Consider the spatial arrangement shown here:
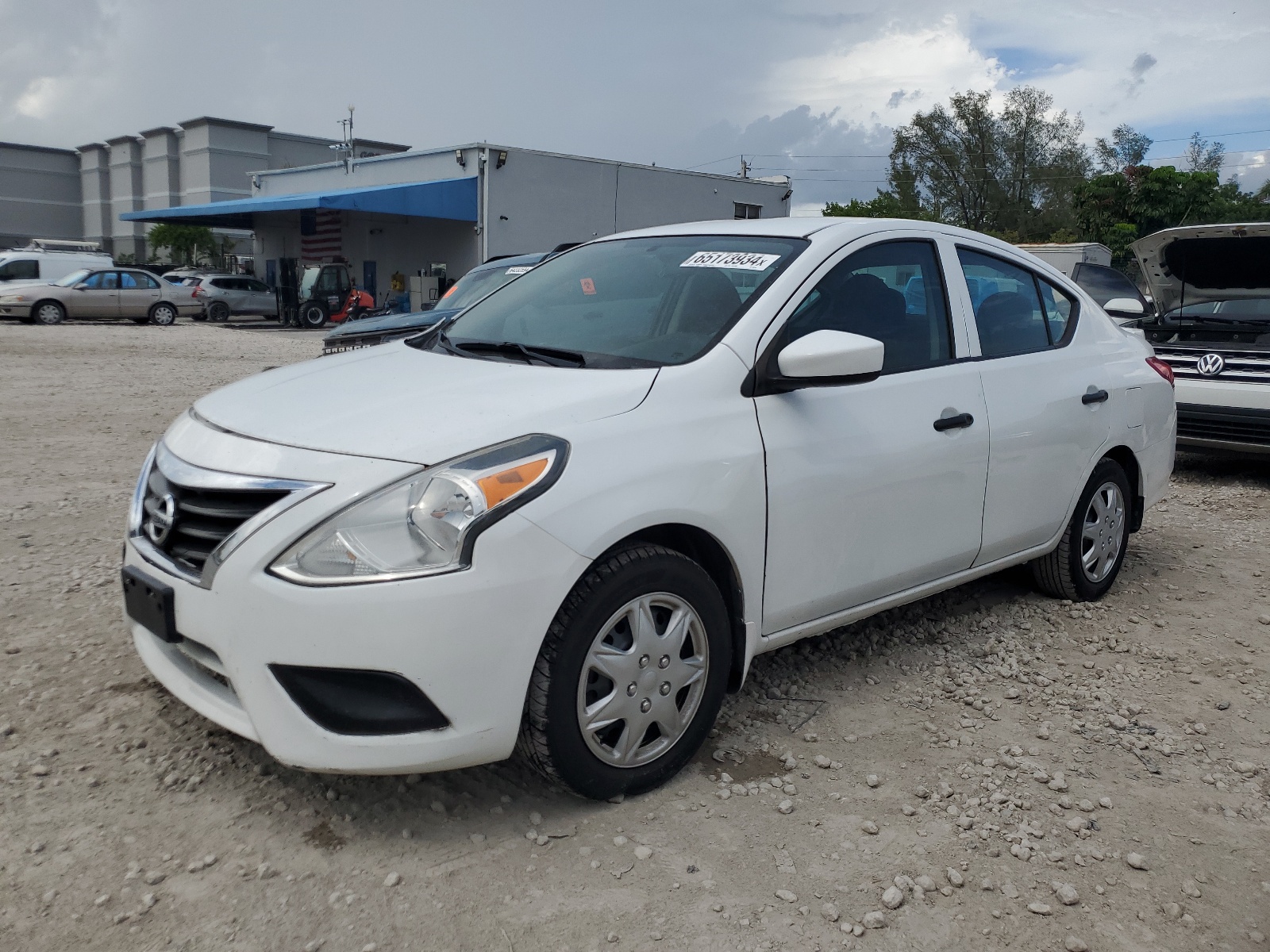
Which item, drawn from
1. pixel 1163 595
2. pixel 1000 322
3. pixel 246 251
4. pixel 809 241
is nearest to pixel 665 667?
pixel 809 241

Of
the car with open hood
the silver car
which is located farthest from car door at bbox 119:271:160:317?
the car with open hood

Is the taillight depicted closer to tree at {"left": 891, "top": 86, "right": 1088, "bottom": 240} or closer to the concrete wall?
tree at {"left": 891, "top": 86, "right": 1088, "bottom": 240}

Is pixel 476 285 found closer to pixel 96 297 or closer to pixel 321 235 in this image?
pixel 96 297

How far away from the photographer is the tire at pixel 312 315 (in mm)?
29828

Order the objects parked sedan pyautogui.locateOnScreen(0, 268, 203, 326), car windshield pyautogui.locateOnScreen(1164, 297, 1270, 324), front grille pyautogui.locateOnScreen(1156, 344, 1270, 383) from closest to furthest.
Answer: front grille pyautogui.locateOnScreen(1156, 344, 1270, 383), car windshield pyautogui.locateOnScreen(1164, 297, 1270, 324), parked sedan pyautogui.locateOnScreen(0, 268, 203, 326)

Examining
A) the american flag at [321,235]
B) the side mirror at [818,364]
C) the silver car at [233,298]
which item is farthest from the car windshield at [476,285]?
the american flag at [321,235]

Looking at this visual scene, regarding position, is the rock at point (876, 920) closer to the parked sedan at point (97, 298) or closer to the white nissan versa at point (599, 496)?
the white nissan versa at point (599, 496)

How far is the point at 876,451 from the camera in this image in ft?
11.3

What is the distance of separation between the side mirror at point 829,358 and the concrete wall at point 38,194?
82.2m

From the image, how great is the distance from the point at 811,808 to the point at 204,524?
1.80 metres

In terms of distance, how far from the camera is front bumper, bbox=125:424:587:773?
8.09 feet

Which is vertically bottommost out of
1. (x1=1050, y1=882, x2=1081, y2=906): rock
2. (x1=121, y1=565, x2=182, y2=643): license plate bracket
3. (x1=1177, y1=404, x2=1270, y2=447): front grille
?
(x1=1050, y1=882, x2=1081, y2=906): rock

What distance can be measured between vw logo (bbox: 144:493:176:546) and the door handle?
7.99 ft

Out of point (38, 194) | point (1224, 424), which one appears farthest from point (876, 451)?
point (38, 194)
